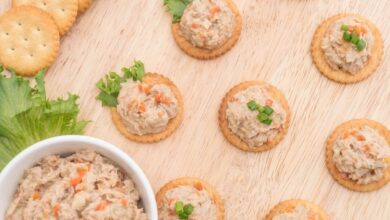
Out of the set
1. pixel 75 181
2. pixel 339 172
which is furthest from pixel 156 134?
pixel 339 172

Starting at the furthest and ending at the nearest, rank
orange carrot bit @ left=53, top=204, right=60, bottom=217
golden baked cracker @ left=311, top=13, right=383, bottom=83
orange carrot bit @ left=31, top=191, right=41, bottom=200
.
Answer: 1. golden baked cracker @ left=311, top=13, right=383, bottom=83
2. orange carrot bit @ left=31, top=191, right=41, bottom=200
3. orange carrot bit @ left=53, top=204, right=60, bottom=217

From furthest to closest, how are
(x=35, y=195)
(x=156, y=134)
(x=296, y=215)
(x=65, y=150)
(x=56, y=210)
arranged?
(x=156, y=134)
(x=296, y=215)
(x=65, y=150)
(x=35, y=195)
(x=56, y=210)

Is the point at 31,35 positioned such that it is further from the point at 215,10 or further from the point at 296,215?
the point at 296,215

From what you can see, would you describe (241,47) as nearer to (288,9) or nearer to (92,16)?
(288,9)

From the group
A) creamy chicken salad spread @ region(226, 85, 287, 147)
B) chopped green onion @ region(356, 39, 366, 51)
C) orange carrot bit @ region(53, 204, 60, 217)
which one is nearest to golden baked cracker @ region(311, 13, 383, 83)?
chopped green onion @ region(356, 39, 366, 51)

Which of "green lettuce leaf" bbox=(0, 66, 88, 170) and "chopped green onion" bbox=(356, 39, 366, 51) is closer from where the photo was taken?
"green lettuce leaf" bbox=(0, 66, 88, 170)

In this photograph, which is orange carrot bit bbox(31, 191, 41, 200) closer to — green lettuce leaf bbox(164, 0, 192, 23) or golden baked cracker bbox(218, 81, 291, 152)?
golden baked cracker bbox(218, 81, 291, 152)
